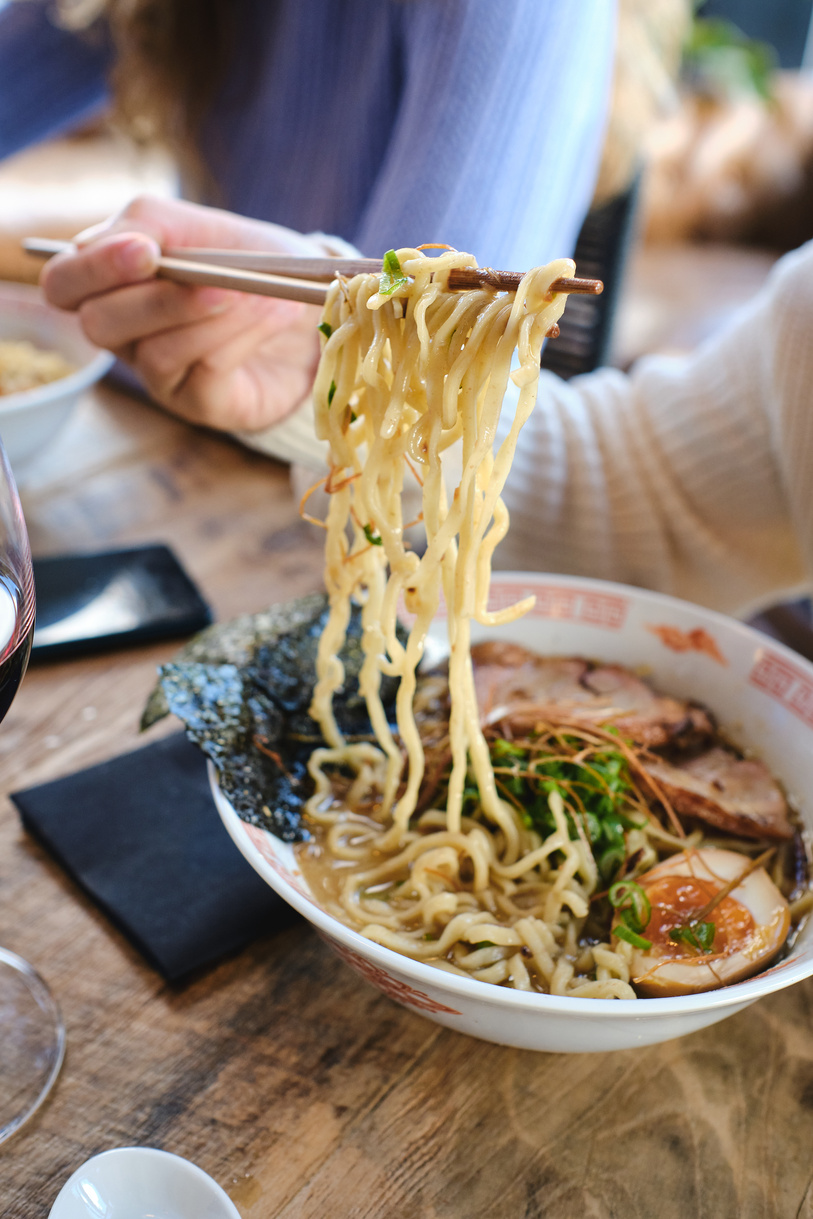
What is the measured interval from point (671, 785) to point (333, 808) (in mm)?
345

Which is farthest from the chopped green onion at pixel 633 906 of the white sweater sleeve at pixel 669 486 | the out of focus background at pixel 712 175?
the out of focus background at pixel 712 175

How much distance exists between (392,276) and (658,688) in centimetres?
61

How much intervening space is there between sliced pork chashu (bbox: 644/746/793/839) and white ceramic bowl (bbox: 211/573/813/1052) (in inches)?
1.3

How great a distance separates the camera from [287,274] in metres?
0.85

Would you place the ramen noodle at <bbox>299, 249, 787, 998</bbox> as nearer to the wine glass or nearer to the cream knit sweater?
the wine glass

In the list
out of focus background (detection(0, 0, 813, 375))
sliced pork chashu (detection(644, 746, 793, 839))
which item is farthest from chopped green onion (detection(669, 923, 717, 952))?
out of focus background (detection(0, 0, 813, 375))

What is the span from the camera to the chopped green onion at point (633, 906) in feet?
2.57

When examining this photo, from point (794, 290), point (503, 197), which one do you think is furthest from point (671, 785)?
point (503, 197)

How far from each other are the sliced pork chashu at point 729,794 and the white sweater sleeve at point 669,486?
522mm

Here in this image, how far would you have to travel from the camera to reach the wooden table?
25.7 inches

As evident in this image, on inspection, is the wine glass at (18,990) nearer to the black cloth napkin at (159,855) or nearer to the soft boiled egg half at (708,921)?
the black cloth napkin at (159,855)

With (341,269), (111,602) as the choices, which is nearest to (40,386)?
(111,602)

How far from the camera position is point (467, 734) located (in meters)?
0.87

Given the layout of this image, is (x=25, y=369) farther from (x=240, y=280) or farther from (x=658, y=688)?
(x=658, y=688)
